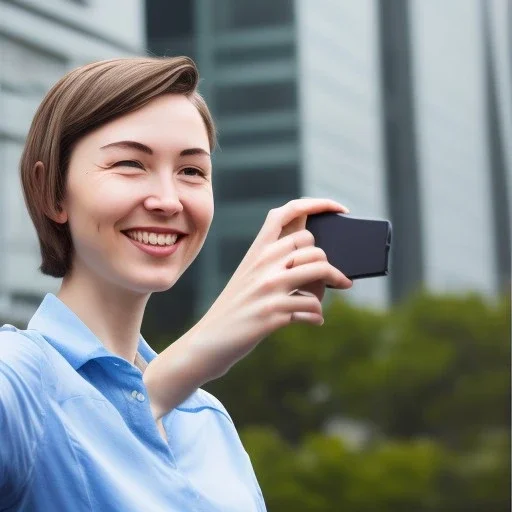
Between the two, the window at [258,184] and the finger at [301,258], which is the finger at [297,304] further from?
the window at [258,184]

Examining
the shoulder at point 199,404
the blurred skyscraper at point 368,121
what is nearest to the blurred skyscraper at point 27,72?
the blurred skyscraper at point 368,121

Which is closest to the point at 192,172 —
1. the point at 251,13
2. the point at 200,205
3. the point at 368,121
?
the point at 200,205

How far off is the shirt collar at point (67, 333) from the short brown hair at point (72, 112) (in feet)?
0.17

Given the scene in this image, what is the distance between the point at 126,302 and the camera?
3.92ft

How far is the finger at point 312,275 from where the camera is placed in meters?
1.00

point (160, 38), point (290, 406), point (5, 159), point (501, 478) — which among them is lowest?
point (501, 478)

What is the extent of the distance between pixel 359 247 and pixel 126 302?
27 cm

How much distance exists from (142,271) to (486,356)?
31.4 ft

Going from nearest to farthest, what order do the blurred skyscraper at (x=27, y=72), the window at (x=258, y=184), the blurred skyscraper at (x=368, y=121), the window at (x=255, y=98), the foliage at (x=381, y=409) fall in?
1. the blurred skyscraper at (x=27, y=72)
2. the foliage at (x=381, y=409)
3. the window at (x=258, y=184)
4. the blurred skyscraper at (x=368, y=121)
5. the window at (x=255, y=98)

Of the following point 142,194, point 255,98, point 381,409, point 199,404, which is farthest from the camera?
point 255,98

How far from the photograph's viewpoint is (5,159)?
Result: 8.95 metres

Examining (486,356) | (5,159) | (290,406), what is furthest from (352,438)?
(5,159)

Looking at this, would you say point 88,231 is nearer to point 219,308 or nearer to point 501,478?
point 219,308

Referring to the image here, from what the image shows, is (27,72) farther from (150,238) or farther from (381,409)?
(150,238)
